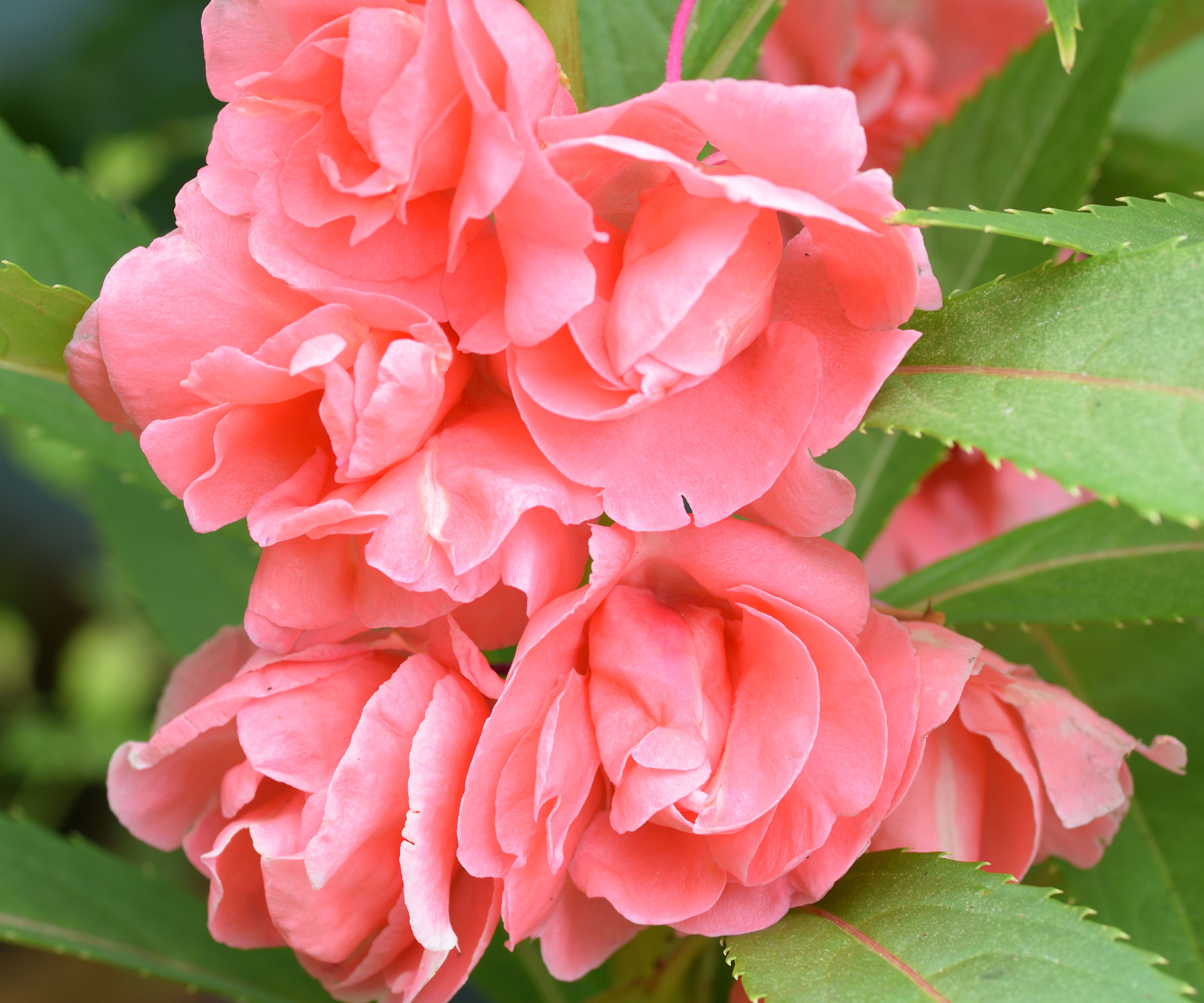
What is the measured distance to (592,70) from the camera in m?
0.69

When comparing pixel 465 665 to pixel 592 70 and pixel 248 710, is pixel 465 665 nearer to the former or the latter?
pixel 248 710

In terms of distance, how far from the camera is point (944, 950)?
1.55 ft

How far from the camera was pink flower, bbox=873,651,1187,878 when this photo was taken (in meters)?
0.54

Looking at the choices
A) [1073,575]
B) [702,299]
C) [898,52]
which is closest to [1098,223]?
[702,299]

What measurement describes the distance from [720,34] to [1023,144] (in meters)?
0.28

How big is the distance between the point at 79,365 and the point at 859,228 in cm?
32

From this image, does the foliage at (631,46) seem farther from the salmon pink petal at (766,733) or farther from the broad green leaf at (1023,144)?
the salmon pink petal at (766,733)

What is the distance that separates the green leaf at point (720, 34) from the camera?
63 centimetres

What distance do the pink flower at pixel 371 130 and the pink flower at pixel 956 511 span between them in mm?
502

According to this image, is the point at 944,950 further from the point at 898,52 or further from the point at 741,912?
the point at 898,52

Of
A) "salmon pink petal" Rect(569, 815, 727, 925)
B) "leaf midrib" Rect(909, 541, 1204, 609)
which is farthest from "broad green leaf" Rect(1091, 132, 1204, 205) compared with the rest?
"salmon pink petal" Rect(569, 815, 727, 925)

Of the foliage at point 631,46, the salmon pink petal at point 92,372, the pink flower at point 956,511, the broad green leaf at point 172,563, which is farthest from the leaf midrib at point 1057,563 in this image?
the broad green leaf at point 172,563

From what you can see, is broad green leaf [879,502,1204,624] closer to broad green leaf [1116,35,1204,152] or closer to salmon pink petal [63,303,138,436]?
salmon pink petal [63,303,138,436]

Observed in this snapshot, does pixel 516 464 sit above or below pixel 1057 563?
above
